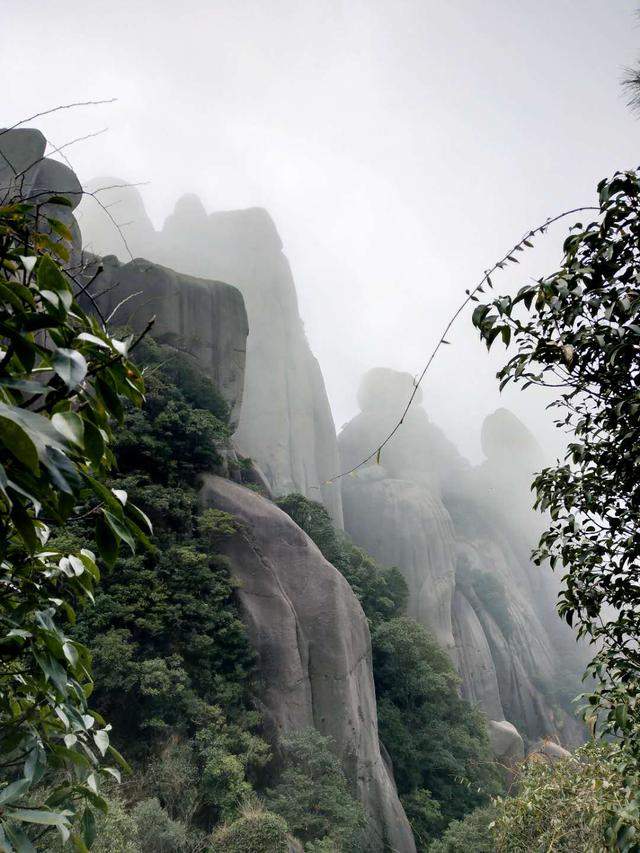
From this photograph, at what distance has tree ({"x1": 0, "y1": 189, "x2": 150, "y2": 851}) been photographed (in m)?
0.79

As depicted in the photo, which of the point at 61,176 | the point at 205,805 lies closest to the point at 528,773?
the point at 205,805

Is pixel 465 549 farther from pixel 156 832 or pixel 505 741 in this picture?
pixel 156 832

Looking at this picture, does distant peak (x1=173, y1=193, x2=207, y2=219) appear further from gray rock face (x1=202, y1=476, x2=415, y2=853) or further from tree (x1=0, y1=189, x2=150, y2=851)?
tree (x1=0, y1=189, x2=150, y2=851)

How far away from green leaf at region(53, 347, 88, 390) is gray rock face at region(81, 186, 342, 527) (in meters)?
23.7

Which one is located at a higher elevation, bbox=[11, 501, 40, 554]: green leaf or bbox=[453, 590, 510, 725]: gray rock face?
bbox=[11, 501, 40, 554]: green leaf

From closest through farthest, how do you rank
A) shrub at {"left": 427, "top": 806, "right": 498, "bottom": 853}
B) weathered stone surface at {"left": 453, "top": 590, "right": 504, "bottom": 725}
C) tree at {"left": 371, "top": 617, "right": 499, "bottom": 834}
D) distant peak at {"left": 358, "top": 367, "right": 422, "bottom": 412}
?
shrub at {"left": 427, "top": 806, "right": 498, "bottom": 853}, tree at {"left": 371, "top": 617, "right": 499, "bottom": 834}, weathered stone surface at {"left": 453, "top": 590, "right": 504, "bottom": 725}, distant peak at {"left": 358, "top": 367, "right": 422, "bottom": 412}

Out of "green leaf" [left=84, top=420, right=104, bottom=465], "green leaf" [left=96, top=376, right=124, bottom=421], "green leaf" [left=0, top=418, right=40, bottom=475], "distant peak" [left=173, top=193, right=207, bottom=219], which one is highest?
"distant peak" [left=173, top=193, right=207, bottom=219]

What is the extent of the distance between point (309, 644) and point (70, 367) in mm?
12817

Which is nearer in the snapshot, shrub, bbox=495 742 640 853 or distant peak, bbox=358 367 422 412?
shrub, bbox=495 742 640 853

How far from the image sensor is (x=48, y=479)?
0.82 m

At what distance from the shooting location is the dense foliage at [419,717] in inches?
517

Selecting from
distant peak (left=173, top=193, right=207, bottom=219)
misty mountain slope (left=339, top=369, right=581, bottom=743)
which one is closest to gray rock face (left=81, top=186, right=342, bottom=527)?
distant peak (left=173, top=193, right=207, bottom=219)

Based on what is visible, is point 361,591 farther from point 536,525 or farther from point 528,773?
point 536,525

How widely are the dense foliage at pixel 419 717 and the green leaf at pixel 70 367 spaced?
1352 cm
